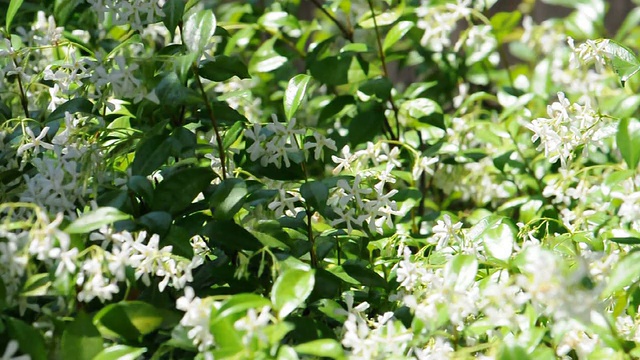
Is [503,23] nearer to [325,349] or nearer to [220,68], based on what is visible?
[220,68]

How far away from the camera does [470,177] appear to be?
5.37 ft

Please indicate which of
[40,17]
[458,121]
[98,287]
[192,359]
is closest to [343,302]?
[192,359]

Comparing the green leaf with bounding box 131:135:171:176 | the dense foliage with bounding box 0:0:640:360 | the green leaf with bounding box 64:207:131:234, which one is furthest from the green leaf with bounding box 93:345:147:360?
the green leaf with bounding box 131:135:171:176

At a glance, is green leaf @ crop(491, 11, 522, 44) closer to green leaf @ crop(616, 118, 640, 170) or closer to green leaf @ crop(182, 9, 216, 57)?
A: green leaf @ crop(616, 118, 640, 170)

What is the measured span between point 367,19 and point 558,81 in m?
0.51

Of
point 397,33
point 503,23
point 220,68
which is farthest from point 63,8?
point 503,23

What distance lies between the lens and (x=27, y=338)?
0.82m

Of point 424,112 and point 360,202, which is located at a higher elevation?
point 360,202

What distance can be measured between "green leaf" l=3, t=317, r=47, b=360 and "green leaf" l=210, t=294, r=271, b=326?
164 mm

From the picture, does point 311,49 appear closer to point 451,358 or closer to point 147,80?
point 147,80

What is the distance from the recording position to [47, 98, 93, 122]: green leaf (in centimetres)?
112

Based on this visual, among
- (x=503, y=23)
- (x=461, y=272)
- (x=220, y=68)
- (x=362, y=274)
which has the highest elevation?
(x=220, y=68)

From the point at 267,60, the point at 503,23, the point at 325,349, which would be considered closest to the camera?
the point at 325,349

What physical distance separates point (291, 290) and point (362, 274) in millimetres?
215
